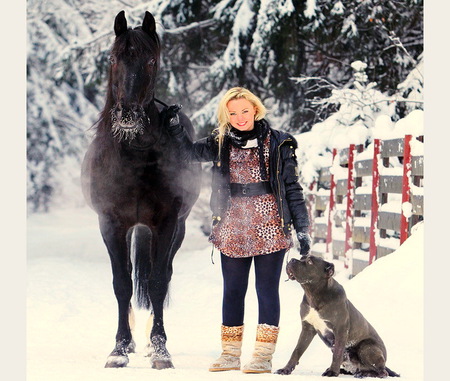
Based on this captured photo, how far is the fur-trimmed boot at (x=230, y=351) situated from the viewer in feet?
14.6

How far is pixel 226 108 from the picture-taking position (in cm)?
458

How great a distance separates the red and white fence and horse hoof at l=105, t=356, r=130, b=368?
383 centimetres

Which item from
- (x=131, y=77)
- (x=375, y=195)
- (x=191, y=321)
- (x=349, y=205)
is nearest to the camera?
(x=131, y=77)

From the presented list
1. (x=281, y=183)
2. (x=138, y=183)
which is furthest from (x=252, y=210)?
(x=138, y=183)

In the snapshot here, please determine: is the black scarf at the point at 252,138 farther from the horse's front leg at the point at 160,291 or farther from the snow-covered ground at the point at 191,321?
the snow-covered ground at the point at 191,321

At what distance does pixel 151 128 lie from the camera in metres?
4.72

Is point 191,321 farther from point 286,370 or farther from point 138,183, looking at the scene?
point 286,370

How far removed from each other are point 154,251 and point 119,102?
1154 millimetres

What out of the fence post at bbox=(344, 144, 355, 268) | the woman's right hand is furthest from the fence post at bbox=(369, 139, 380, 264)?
the woman's right hand

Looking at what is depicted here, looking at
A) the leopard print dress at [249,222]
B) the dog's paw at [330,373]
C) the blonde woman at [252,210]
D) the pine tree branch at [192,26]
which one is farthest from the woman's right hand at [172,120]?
the pine tree branch at [192,26]

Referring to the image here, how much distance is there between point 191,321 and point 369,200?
9.14 ft

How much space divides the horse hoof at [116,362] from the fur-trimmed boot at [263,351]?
817mm

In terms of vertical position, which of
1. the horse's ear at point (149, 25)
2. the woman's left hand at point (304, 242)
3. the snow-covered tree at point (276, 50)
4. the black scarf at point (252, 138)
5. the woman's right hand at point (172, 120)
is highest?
the snow-covered tree at point (276, 50)

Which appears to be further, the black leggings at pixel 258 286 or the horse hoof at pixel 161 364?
the horse hoof at pixel 161 364
